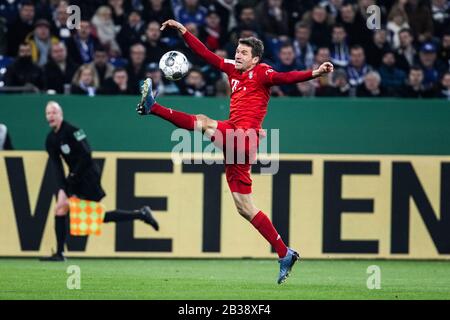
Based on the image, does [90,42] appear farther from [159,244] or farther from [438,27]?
[438,27]

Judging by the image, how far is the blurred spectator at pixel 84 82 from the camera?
629 inches

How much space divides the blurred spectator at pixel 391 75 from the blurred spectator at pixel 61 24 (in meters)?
4.61

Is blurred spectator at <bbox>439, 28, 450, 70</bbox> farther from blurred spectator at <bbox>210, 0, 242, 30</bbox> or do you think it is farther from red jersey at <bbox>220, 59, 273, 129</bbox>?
red jersey at <bbox>220, 59, 273, 129</bbox>

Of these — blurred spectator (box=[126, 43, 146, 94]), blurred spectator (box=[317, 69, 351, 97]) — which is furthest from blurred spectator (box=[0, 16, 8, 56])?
blurred spectator (box=[317, 69, 351, 97])

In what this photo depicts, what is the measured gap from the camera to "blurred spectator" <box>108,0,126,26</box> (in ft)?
57.1

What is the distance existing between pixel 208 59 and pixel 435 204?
4957 millimetres

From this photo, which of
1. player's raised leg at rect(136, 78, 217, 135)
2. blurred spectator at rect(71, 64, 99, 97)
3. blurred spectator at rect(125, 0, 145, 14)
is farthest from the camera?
blurred spectator at rect(125, 0, 145, 14)

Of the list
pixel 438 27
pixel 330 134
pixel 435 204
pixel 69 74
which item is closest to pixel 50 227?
pixel 69 74

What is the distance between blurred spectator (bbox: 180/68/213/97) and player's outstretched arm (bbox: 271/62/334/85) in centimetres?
469

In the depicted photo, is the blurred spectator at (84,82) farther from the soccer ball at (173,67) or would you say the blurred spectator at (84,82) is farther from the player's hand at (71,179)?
the soccer ball at (173,67)

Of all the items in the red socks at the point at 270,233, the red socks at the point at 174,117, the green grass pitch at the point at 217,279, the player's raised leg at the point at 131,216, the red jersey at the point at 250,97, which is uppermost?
the red jersey at the point at 250,97

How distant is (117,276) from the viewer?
12.6m

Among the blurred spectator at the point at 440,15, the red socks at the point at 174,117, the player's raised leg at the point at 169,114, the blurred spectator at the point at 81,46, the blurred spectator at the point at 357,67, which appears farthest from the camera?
the blurred spectator at the point at 440,15

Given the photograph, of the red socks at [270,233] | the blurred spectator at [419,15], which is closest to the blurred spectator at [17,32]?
the blurred spectator at [419,15]
